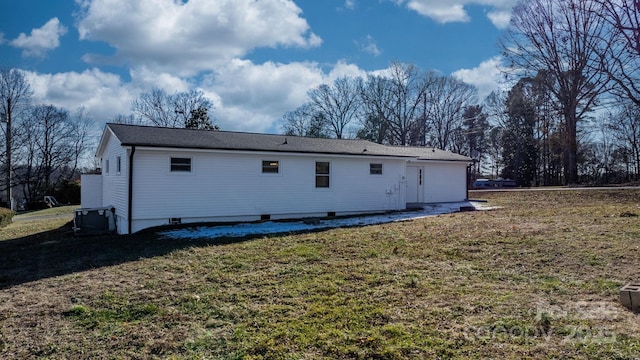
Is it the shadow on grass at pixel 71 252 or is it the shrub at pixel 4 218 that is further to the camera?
the shrub at pixel 4 218

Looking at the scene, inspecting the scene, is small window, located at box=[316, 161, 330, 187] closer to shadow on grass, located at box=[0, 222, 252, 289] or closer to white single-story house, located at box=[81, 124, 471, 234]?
white single-story house, located at box=[81, 124, 471, 234]

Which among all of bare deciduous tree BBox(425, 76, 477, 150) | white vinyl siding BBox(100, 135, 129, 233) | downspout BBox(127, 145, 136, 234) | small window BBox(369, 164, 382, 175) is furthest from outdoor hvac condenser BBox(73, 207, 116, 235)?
bare deciduous tree BBox(425, 76, 477, 150)

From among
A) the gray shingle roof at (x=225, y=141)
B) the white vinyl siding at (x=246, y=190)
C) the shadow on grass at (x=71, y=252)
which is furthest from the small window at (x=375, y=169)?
the shadow on grass at (x=71, y=252)

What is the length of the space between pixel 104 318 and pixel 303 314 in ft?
7.61

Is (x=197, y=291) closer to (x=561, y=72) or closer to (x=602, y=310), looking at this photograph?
(x=602, y=310)

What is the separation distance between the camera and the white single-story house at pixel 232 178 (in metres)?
11.9

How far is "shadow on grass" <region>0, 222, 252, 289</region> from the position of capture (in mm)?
7110

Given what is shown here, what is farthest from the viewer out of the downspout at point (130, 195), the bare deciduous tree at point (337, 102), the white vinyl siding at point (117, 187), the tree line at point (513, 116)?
the bare deciduous tree at point (337, 102)

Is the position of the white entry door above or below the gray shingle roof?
below

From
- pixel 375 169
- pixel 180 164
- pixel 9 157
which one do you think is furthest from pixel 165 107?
pixel 375 169

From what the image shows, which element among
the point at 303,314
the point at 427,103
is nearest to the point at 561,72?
the point at 427,103

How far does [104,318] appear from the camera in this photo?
451cm

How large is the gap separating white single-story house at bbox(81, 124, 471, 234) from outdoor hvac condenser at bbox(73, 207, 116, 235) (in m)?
0.29

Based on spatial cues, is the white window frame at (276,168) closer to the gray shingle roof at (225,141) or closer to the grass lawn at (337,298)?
the gray shingle roof at (225,141)
